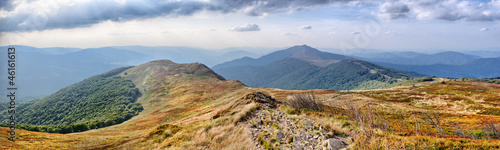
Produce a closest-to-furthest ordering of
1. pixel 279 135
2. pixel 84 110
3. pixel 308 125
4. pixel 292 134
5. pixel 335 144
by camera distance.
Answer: pixel 335 144
pixel 292 134
pixel 279 135
pixel 308 125
pixel 84 110

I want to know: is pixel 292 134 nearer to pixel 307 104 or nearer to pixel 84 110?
pixel 307 104

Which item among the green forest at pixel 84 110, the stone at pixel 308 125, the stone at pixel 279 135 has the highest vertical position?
the stone at pixel 308 125

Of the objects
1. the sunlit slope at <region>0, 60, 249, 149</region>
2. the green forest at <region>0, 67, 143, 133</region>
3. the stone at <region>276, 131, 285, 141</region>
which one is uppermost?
the stone at <region>276, 131, 285, 141</region>

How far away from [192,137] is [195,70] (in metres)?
179

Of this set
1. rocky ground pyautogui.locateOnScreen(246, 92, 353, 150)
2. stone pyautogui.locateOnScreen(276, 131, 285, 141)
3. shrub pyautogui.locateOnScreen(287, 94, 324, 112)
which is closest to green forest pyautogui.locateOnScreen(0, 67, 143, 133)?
shrub pyautogui.locateOnScreen(287, 94, 324, 112)

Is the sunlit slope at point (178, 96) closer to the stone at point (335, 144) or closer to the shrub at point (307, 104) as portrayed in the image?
the shrub at point (307, 104)

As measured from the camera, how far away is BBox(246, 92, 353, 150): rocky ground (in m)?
16.0

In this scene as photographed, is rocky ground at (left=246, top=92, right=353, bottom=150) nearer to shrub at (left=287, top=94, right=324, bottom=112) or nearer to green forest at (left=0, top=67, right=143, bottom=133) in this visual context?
shrub at (left=287, top=94, right=324, bottom=112)

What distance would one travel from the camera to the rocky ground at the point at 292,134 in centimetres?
1603

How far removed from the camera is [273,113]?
28.9 meters

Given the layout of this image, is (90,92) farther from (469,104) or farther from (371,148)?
(469,104)

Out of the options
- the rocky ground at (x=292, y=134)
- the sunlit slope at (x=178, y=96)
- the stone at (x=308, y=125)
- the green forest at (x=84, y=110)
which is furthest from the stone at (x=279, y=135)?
the green forest at (x=84, y=110)

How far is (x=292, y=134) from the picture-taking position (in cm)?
1978

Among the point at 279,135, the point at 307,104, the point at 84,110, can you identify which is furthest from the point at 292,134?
the point at 84,110
